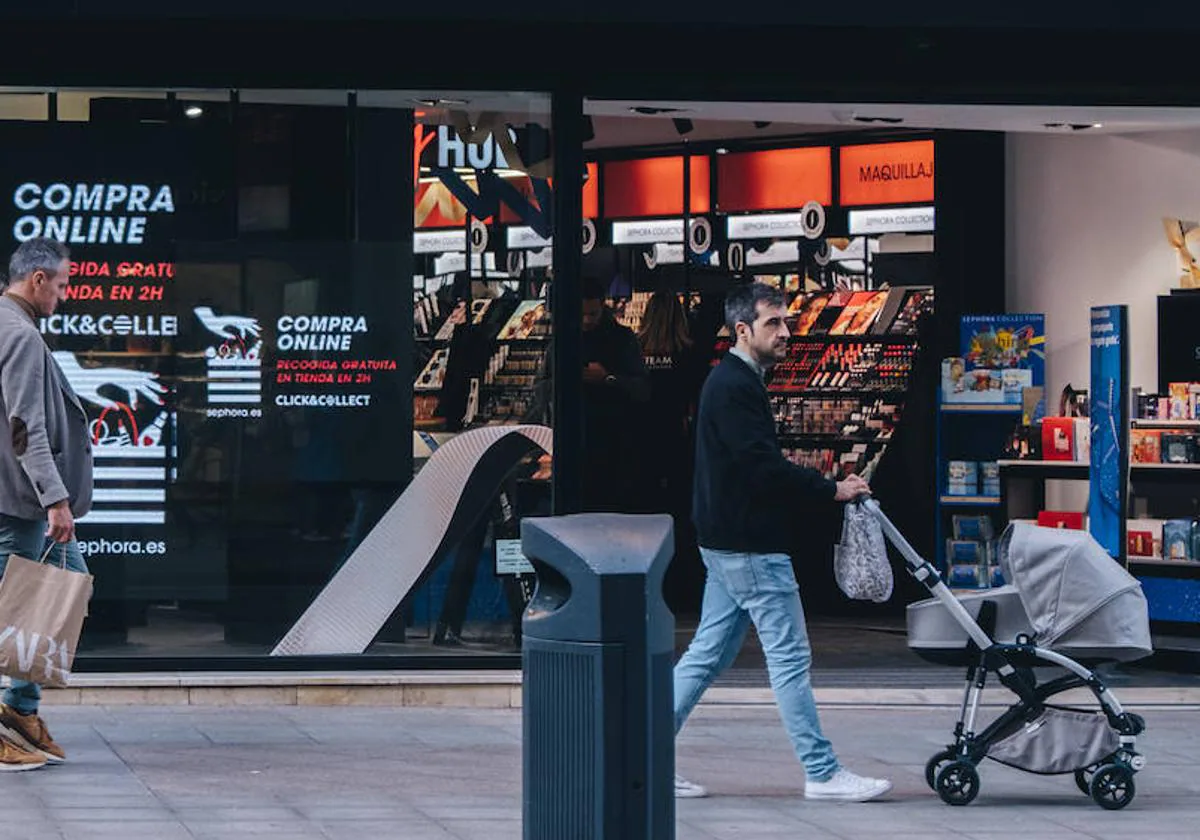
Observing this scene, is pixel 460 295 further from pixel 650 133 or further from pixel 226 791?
pixel 650 133

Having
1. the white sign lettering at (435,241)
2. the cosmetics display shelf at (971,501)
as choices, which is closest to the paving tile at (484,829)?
the white sign lettering at (435,241)

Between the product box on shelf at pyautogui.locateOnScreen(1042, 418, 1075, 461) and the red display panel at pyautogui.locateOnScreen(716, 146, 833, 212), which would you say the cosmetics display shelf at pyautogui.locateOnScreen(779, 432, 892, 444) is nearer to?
the product box on shelf at pyautogui.locateOnScreen(1042, 418, 1075, 461)

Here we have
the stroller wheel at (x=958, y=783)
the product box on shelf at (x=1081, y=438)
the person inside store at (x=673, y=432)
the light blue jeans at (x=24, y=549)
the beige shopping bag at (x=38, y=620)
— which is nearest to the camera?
the stroller wheel at (x=958, y=783)

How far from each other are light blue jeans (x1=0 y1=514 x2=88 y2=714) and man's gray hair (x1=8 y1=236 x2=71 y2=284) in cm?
100

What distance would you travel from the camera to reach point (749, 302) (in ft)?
28.6

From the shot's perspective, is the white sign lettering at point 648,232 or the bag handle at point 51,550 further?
the white sign lettering at point 648,232

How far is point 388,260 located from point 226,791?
11.2ft

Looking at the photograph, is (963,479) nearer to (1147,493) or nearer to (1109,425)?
(1147,493)

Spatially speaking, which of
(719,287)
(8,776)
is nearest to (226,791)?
(8,776)

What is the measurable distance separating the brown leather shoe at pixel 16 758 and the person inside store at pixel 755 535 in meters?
2.58

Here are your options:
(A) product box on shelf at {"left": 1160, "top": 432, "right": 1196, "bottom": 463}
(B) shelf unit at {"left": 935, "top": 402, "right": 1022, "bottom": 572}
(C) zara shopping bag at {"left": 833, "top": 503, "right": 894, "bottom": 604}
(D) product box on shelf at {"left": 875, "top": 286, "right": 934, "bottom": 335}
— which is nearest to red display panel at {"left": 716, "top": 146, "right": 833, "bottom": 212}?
(D) product box on shelf at {"left": 875, "top": 286, "right": 934, "bottom": 335}

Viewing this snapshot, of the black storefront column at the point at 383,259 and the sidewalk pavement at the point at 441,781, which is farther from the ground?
the black storefront column at the point at 383,259

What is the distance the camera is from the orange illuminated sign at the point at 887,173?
15.8 metres

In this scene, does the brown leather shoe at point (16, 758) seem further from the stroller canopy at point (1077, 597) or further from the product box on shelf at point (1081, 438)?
the product box on shelf at point (1081, 438)
